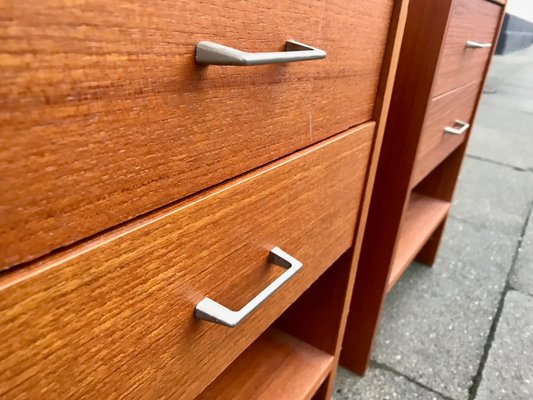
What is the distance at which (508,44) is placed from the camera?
4.63 meters

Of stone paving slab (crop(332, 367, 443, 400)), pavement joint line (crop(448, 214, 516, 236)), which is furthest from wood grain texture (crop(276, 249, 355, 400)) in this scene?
pavement joint line (crop(448, 214, 516, 236))

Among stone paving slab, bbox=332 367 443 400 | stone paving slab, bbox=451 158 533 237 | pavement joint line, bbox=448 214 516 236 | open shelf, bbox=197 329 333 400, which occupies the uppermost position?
open shelf, bbox=197 329 333 400

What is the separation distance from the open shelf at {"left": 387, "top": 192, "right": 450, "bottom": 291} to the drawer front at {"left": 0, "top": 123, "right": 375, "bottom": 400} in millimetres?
428

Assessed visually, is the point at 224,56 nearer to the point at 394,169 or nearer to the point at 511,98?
the point at 394,169

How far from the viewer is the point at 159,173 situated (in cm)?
28

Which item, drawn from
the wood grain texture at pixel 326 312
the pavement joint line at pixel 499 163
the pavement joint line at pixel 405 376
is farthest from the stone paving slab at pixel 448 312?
the pavement joint line at pixel 499 163

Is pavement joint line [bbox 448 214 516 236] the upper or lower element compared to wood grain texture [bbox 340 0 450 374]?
lower

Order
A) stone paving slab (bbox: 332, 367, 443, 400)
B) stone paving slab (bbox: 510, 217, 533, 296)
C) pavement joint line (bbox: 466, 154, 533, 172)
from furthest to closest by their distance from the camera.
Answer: pavement joint line (bbox: 466, 154, 533, 172) < stone paving slab (bbox: 510, 217, 533, 296) < stone paving slab (bbox: 332, 367, 443, 400)

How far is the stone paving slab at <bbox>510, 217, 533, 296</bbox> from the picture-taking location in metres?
1.16

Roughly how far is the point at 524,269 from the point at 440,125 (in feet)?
2.07

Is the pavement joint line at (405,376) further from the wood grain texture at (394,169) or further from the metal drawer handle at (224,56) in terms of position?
the metal drawer handle at (224,56)

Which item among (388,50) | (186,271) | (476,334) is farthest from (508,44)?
(186,271)

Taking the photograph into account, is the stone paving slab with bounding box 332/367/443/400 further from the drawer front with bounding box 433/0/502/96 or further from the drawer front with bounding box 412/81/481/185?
the drawer front with bounding box 433/0/502/96

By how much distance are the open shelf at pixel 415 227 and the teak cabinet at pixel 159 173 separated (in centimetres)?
45
